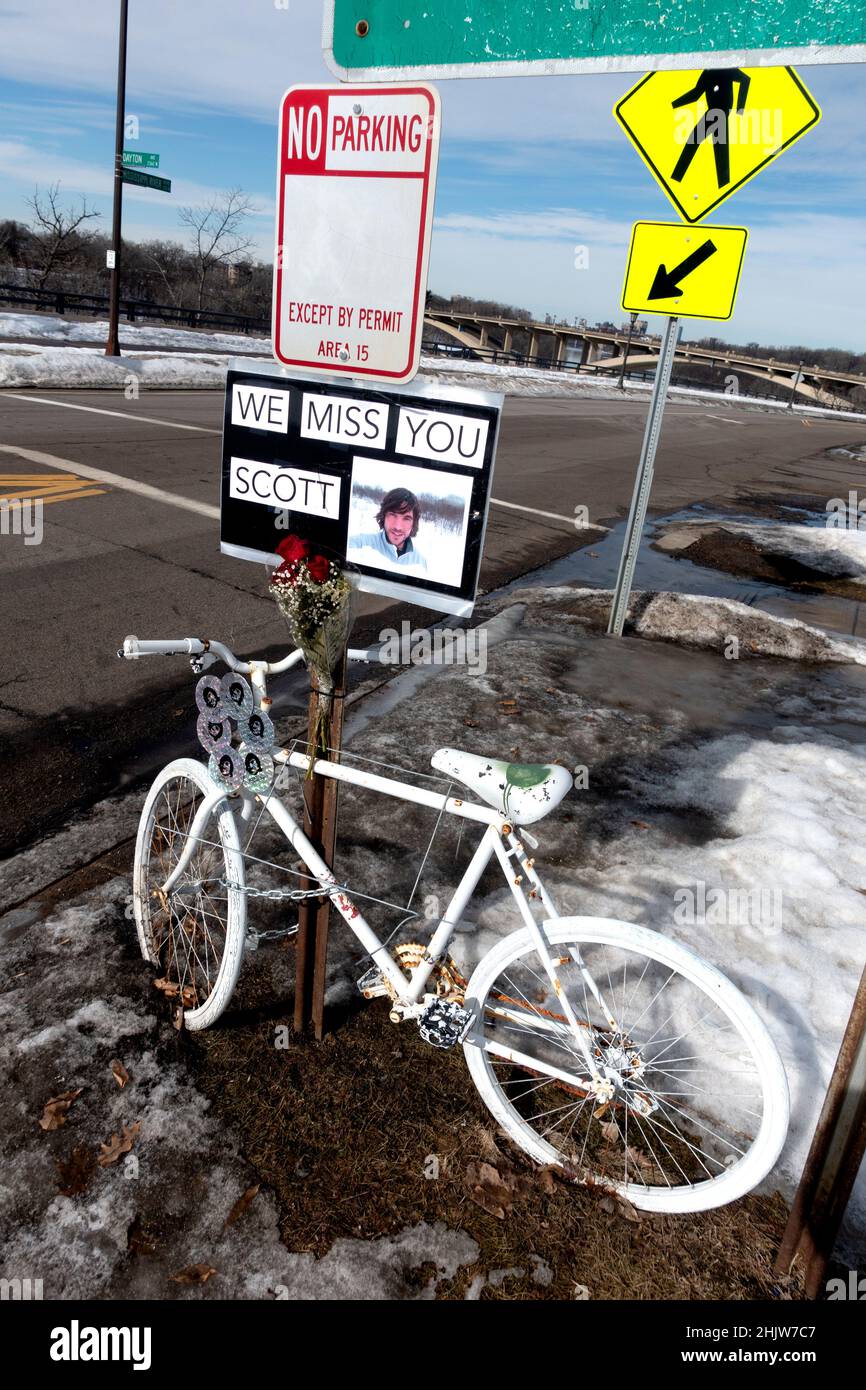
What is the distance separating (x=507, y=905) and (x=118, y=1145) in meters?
1.88

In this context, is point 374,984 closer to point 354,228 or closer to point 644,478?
point 354,228

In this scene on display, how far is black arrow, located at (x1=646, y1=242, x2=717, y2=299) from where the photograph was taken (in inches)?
244

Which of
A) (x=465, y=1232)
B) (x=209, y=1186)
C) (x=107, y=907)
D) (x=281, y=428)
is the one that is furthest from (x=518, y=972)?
(x=281, y=428)

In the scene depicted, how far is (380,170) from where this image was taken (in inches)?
95.5

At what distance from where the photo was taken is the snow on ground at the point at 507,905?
2475 millimetres

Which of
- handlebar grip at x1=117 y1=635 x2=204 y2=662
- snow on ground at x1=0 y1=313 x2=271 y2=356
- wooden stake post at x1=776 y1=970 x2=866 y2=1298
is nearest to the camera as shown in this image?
wooden stake post at x1=776 y1=970 x2=866 y2=1298

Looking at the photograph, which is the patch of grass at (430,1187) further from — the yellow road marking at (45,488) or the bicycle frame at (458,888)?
the yellow road marking at (45,488)

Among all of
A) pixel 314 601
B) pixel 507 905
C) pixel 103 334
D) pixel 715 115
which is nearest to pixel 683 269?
pixel 715 115

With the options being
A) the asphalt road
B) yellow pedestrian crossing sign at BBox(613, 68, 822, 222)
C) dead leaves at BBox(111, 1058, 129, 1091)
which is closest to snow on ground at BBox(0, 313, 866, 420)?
the asphalt road

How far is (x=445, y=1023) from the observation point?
280 centimetres

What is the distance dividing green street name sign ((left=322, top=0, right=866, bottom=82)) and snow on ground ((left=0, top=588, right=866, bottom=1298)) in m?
2.87

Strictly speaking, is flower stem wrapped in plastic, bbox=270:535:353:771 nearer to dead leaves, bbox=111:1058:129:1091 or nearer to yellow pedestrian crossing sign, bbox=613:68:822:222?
dead leaves, bbox=111:1058:129:1091

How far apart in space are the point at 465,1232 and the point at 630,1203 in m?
0.51

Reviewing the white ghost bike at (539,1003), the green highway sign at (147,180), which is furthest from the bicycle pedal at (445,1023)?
the green highway sign at (147,180)
